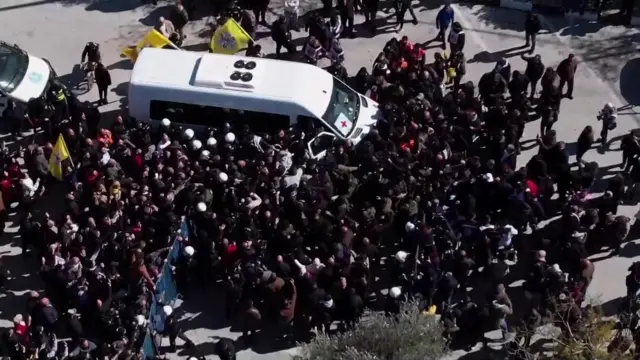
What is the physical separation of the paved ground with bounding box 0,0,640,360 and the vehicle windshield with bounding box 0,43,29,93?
1912mm

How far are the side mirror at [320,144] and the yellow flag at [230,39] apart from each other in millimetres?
3966

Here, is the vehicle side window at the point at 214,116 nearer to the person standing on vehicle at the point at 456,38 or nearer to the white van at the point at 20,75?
the white van at the point at 20,75

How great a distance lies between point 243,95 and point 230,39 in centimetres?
325

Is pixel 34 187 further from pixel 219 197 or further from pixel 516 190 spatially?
pixel 516 190

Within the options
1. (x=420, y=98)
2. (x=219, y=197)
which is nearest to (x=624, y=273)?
(x=420, y=98)

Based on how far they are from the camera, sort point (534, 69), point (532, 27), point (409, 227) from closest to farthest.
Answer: point (409, 227) → point (534, 69) → point (532, 27)

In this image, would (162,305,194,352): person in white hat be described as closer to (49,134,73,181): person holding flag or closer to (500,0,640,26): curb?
(49,134,73,181): person holding flag

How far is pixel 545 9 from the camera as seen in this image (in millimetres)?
27094

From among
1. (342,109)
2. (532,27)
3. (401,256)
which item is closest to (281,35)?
(342,109)

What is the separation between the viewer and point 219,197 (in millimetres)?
19812

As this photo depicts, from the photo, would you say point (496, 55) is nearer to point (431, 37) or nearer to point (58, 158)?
point (431, 37)

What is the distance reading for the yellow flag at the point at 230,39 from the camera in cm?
2367

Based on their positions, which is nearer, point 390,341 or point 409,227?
point 390,341

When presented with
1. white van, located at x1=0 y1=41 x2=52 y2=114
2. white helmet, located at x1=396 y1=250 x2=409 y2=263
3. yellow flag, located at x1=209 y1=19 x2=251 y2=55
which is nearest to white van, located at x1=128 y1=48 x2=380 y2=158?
yellow flag, located at x1=209 y1=19 x2=251 y2=55
